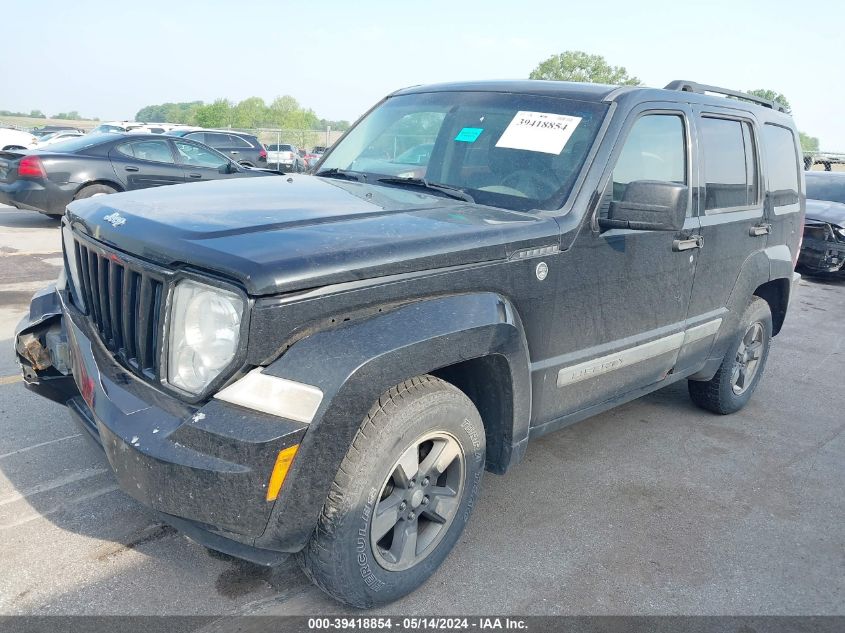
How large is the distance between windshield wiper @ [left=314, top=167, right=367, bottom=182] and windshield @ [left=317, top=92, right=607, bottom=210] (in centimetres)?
2

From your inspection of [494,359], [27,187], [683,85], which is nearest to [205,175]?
[27,187]

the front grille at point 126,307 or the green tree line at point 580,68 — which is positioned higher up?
the green tree line at point 580,68

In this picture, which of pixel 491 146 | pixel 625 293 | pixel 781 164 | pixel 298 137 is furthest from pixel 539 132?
pixel 298 137

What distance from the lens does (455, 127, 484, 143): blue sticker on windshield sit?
3.55 m

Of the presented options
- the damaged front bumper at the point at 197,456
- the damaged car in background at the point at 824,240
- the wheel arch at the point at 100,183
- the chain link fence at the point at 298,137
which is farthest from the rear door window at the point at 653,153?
the chain link fence at the point at 298,137

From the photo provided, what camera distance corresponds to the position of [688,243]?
372cm

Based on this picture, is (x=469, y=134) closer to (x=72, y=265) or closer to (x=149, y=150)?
(x=72, y=265)

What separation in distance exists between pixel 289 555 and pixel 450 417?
72cm

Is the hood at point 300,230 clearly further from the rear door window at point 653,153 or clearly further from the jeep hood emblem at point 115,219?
the rear door window at point 653,153

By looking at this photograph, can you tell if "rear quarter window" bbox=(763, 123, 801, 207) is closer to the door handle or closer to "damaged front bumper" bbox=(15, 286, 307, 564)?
the door handle

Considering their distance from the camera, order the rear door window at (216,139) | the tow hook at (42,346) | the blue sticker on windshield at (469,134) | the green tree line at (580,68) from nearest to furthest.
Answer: the tow hook at (42,346), the blue sticker on windshield at (469,134), the rear door window at (216,139), the green tree line at (580,68)

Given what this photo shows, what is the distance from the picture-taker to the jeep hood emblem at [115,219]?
2.61 m

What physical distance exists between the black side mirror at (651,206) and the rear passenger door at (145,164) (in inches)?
337

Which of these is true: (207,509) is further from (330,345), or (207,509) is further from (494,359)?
(494,359)
